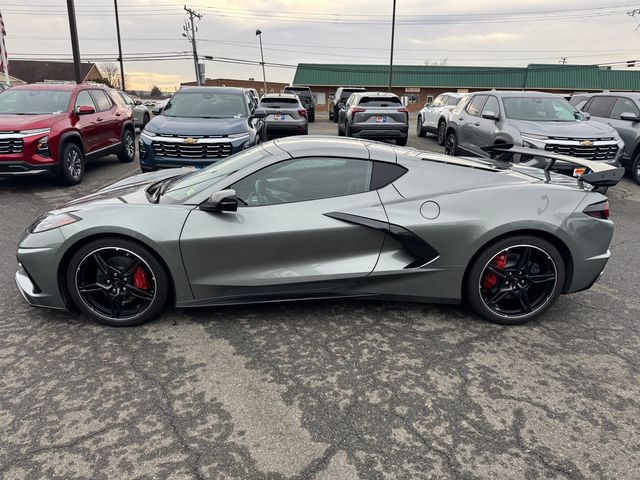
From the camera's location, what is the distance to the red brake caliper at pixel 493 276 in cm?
Result: 353

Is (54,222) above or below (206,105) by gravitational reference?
below

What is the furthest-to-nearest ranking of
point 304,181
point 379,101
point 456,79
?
point 456,79 < point 379,101 < point 304,181

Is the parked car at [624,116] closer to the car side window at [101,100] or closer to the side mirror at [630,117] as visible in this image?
the side mirror at [630,117]

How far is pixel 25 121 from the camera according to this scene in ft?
25.5

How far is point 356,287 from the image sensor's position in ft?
11.5

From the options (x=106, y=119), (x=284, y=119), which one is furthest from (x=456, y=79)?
(x=106, y=119)

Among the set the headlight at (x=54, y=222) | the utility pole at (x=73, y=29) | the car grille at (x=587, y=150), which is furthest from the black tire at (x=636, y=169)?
the utility pole at (x=73, y=29)

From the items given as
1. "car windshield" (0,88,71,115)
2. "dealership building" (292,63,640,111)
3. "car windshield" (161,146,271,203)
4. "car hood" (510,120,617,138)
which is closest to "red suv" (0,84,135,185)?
"car windshield" (0,88,71,115)

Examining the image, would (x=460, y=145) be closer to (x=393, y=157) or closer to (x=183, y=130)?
(x=183, y=130)

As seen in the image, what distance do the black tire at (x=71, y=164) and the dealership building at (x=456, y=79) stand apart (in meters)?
41.1

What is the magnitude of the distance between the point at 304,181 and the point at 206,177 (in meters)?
0.84

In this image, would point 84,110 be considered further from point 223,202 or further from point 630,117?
point 630,117

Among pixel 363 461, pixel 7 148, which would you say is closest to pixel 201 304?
pixel 363 461

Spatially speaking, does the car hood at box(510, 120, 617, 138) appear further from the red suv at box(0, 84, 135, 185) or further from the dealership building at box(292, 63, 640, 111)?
the dealership building at box(292, 63, 640, 111)
